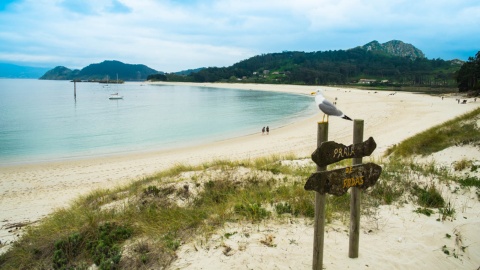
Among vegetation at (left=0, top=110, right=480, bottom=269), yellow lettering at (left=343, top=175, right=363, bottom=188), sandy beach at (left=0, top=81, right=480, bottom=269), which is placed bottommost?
sandy beach at (left=0, top=81, right=480, bottom=269)

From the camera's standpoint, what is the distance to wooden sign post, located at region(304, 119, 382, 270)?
138 inches

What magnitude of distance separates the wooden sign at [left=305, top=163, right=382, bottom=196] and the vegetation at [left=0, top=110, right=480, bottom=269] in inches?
61.0

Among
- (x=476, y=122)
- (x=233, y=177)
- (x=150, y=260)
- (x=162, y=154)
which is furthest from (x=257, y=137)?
(x=150, y=260)

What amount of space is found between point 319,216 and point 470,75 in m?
66.2

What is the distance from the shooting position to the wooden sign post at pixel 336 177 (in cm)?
351

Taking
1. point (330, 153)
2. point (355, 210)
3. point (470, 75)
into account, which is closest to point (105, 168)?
point (355, 210)

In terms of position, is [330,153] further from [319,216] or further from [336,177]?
[319,216]

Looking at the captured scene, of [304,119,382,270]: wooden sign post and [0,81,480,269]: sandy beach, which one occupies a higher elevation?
[304,119,382,270]: wooden sign post

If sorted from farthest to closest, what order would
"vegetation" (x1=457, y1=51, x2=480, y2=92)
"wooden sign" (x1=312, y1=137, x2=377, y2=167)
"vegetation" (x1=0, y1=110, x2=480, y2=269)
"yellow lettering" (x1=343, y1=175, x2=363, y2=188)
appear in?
"vegetation" (x1=457, y1=51, x2=480, y2=92) < "vegetation" (x1=0, y1=110, x2=480, y2=269) < "yellow lettering" (x1=343, y1=175, x2=363, y2=188) < "wooden sign" (x1=312, y1=137, x2=377, y2=167)

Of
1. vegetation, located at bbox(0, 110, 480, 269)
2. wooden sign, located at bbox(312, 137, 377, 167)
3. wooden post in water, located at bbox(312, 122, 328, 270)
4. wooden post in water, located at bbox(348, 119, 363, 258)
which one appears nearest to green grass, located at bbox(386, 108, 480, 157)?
vegetation, located at bbox(0, 110, 480, 269)

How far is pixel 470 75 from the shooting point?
2170 inches

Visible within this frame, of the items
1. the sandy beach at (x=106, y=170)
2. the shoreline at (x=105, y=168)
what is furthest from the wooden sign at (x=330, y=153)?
the shoreline at (x=105, y=168)

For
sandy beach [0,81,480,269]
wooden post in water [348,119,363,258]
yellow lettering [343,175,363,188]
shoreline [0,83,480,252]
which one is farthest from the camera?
shoreline [0,83,480,252]

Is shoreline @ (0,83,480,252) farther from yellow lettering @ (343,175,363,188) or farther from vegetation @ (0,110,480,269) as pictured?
yellow lettering @ (343,175,363,188)
